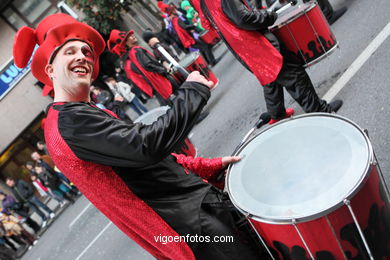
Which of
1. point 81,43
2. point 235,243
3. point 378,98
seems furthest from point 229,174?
point 378,98

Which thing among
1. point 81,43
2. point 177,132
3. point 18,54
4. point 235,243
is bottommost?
point 235,243

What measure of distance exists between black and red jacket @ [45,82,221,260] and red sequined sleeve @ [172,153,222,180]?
0.26 m

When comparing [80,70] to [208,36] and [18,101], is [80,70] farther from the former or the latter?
[18,101]

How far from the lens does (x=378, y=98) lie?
12.1ft

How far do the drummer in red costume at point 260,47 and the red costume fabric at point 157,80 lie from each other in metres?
3.37

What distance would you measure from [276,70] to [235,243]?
2.12 metres

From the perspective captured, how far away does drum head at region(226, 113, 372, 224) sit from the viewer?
1554 mm

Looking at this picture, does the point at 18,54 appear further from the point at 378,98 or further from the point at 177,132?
the point at 378,98

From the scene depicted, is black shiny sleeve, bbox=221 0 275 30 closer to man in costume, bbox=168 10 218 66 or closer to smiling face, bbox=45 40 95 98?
smiling face, bbox=45 40 95 98

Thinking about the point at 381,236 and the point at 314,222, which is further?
the point at 381,236

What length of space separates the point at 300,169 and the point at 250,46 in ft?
6.83

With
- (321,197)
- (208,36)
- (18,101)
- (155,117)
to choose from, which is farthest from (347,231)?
(18,101)

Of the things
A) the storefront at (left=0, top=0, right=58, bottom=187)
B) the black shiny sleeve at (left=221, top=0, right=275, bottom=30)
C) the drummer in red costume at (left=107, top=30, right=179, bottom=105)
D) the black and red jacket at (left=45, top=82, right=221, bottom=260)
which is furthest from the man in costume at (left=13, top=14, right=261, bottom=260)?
the storefront at (left=0, top=0, right=58, bottom=187)

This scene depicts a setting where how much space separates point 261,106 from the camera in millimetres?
5484
